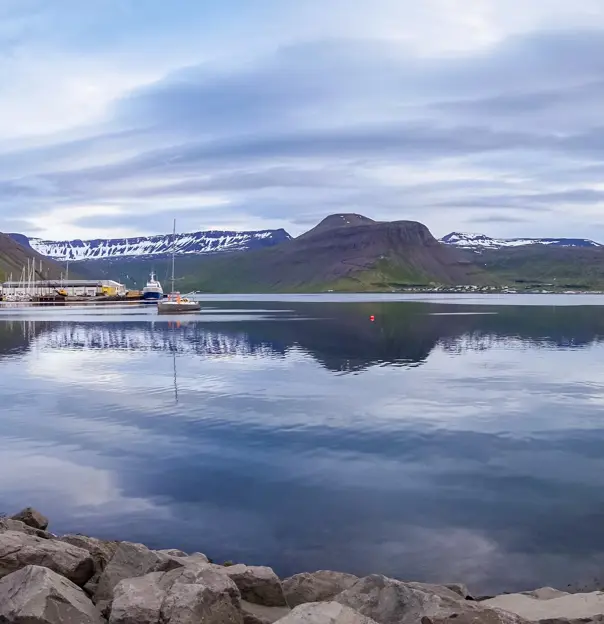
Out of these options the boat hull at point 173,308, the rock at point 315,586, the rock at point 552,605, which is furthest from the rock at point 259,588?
the boat hull at point 173,308

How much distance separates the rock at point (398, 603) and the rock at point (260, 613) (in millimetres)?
998

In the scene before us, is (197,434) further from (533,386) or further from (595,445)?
(533,386)

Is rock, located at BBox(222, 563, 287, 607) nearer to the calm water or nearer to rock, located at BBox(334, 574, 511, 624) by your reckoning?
rock, located at BBox(334, 574, 511, 624)

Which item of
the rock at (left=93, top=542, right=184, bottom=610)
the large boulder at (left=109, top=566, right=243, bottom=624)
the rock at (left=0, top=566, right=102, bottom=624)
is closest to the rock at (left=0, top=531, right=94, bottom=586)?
the rock at (left=93, top=542, right=184, bottom=610)

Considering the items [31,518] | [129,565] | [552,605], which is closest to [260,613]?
[129,565]

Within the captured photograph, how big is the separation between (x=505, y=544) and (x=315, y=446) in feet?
31.7

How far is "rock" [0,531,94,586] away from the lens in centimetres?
1173

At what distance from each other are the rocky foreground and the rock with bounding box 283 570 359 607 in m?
0.02

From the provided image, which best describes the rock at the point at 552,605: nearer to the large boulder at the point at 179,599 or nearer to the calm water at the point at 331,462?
the calm water at the point at 331,462

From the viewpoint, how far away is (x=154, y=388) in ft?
125

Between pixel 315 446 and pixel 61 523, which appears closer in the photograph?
pixel 61 523

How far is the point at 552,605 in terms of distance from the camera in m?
11.4

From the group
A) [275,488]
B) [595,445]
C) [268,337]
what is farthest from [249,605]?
[268,337]

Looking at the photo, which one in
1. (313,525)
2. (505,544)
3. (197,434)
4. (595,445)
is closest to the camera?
(505,544)
